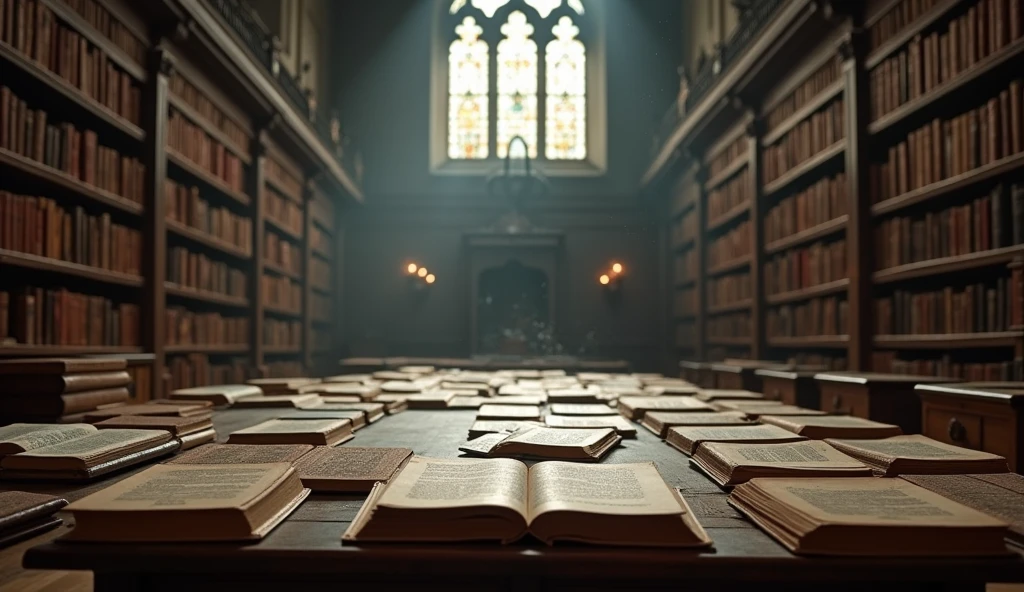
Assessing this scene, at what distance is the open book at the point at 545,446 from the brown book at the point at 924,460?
544 mm

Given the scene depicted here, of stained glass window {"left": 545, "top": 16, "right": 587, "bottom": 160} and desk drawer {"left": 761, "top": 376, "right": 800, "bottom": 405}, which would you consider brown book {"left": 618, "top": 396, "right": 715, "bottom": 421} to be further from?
stained glass window {"left": 545, "top": 16, "right": 587, "bottom": 160}

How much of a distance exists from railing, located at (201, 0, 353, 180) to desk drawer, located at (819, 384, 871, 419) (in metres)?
4.70

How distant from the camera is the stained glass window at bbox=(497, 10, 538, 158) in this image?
11.6 meters

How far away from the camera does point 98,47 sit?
14.2ft

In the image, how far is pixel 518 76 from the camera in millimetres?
11641

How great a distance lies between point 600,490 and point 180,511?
595 mm

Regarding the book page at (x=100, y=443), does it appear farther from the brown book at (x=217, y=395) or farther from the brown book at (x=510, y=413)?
the brown book at (x=217, y=395)

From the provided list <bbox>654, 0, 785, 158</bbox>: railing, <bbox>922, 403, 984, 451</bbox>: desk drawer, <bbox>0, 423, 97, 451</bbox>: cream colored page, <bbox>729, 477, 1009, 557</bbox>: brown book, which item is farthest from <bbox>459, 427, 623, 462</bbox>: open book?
<bbox>654, 0, 785, 158</bbox>: railing

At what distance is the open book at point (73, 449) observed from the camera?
150 centimetres

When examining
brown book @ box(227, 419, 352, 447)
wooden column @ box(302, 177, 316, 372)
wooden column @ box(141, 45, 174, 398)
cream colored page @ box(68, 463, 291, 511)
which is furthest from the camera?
wooden column @ box(302, 177, 316, 372)

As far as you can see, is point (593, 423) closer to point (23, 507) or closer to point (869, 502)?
point (869, 502)

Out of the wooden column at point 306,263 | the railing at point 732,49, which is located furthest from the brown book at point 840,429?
the wooden column at point 306,263

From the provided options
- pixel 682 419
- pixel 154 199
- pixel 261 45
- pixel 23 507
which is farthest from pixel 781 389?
pixel 261 45

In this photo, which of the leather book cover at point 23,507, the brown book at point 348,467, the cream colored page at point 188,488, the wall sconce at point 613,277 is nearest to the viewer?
the cream colored page at point 188,488
